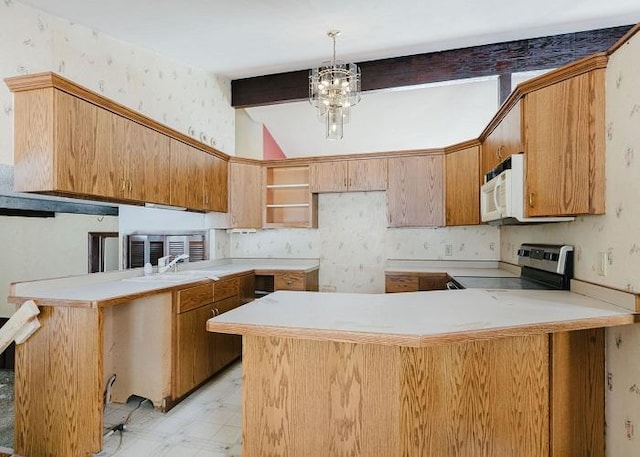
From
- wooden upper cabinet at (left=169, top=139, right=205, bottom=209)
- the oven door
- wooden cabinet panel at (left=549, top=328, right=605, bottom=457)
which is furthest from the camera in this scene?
wooden upper cabinet at (left=169, top=139, right=205, bottom=209)

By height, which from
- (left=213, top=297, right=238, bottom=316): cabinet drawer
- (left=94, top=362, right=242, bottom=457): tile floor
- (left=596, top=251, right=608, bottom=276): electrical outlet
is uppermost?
(left=596, top=251, right=608, bottom=276): electrical outlet

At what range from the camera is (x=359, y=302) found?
5.95 feet

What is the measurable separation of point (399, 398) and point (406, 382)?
7cm

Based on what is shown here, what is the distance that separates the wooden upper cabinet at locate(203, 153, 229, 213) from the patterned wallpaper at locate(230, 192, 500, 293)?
29.3 inches

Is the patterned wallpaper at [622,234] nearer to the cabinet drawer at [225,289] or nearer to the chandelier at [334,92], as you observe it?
the chandelier at [334,92]

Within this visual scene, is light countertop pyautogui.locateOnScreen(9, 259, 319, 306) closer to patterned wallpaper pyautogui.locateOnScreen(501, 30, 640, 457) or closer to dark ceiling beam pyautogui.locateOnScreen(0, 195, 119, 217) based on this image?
dark ceiling beam pyautogui.locateOnScreen(0, 195, 119, 217)

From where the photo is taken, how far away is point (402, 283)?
3.54 meters

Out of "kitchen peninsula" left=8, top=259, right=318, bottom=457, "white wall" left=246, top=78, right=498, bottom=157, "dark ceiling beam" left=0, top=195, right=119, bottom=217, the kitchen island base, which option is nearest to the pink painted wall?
"white wall" left=246, top=78, right=498, bottom=157

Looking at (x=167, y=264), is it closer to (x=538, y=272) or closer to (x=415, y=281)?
(x=415, y=281)

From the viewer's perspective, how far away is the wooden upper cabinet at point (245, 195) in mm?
3941

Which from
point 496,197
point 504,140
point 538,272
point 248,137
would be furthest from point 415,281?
point 248,137

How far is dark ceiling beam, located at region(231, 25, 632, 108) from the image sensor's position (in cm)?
314

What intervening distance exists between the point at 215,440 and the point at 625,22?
4.37m

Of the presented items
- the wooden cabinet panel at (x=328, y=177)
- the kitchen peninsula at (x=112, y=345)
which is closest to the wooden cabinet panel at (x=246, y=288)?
the kitchen peninsula at (x=112, y=345)
